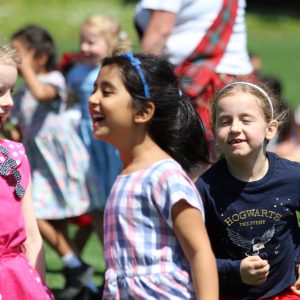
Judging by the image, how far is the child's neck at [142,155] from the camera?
3.66m

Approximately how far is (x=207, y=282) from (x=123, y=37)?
12.1ft

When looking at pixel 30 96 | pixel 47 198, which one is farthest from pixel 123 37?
pixel 47 198

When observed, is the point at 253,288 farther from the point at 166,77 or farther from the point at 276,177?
the point at 166,77

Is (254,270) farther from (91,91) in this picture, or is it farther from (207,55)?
(91,91)

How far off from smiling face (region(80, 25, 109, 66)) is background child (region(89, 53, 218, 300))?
115 inches

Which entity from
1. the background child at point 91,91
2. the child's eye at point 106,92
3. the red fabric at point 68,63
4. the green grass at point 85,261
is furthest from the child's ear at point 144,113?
the red fabric at point 68,63

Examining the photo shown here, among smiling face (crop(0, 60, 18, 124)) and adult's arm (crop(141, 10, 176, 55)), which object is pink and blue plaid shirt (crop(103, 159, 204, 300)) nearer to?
smiling face (crop(0, 60, 18, 124))

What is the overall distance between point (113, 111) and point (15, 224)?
0.55 m

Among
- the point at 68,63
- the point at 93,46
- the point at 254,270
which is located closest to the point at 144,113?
the point at 254,270

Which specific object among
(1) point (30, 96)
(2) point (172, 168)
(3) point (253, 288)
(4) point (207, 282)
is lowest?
(1) point (30, 96)

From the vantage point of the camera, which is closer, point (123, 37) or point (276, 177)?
point (276, 177)

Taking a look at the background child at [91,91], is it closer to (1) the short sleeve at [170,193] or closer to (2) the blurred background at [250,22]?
(1) the short sleeve at [170,193]

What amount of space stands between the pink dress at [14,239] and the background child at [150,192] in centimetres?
30

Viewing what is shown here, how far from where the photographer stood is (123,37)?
694 cm
